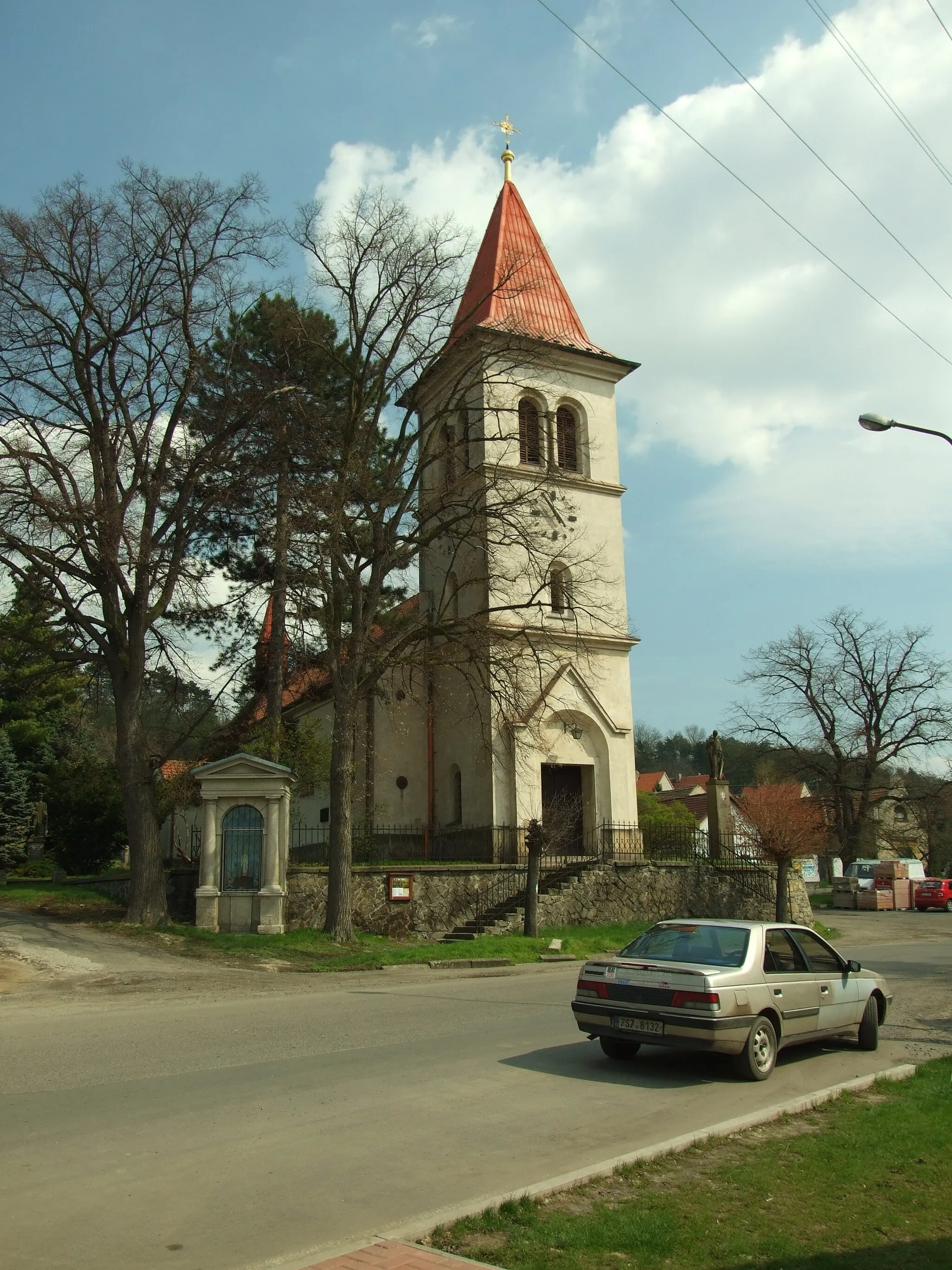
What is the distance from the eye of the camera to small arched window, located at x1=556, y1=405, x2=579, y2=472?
32.0m

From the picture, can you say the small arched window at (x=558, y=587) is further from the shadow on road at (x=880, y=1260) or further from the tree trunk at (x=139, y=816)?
the shadow on road at (x=880, y=1260)

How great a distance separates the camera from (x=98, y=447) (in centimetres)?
2203

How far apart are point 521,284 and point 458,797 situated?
49.9 ft

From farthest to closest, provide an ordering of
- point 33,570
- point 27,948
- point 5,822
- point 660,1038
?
point 5,822 → point 33,570 → point 27,948 → point 660,1038

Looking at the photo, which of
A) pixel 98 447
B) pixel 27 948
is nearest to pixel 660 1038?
pixel 27 948

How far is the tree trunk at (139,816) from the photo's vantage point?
70.0 feet

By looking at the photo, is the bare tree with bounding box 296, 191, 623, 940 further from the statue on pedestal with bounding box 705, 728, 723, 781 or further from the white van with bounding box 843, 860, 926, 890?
the white van with bounding box 843, 860, 926, 890

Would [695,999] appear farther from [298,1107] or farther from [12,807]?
[12,807]

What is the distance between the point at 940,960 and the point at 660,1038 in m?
16.4

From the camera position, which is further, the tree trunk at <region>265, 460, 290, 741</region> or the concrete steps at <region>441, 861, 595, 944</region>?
the tree trunk at <region>265, 460, 290, 741</region>

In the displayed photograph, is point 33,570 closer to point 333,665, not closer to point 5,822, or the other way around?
point 333,665

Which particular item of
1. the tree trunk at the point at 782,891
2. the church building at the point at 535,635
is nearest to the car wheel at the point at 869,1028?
the church building at the point at 535,635

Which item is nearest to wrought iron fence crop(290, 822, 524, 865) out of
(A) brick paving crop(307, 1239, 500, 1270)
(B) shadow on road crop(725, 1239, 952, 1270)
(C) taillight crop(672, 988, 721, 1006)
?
(C) taillight crop(672, 988, 721, 1006)

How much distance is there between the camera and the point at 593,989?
371 inches
